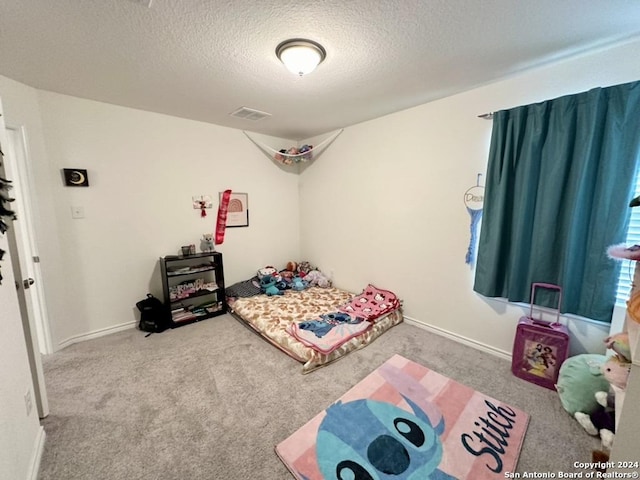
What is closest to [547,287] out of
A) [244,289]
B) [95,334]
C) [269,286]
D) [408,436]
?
[408,436]

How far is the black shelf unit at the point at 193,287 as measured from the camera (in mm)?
2924

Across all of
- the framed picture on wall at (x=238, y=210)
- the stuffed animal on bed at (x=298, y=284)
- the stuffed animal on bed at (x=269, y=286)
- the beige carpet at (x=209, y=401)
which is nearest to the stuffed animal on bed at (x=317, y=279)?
the stuffed animal on bed at (x=298, y=284)

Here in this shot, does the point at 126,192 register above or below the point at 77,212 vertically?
above

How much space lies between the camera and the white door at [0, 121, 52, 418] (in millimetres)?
1550

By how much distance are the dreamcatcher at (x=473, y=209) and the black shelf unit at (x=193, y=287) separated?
2850 millimetres

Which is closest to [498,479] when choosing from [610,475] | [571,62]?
[610,475]

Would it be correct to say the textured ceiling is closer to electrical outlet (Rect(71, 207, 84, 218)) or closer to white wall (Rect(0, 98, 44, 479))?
white wall (Rect(0, 98, 44, 479))

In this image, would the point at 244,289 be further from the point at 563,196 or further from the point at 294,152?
the point at 563,196

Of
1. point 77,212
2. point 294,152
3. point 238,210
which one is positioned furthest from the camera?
point 294,152

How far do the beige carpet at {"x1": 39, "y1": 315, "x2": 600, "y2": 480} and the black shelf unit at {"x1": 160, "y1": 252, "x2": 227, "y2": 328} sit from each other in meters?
0.32

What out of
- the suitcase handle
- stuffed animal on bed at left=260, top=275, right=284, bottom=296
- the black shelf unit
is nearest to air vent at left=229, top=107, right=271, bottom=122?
the black shelf unit

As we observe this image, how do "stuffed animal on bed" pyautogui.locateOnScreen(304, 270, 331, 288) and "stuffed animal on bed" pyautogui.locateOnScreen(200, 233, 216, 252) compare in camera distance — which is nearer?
"stuffed animal on bed" pyautogui.locateOnScreen(200, 233, 216, 252)

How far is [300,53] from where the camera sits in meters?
1.63

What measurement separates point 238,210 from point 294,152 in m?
1.20
